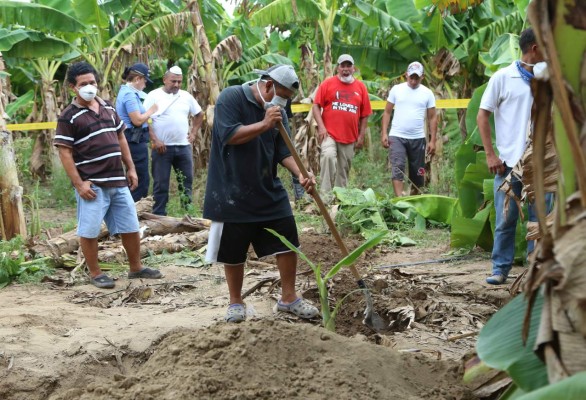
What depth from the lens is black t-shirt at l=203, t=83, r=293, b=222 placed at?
190 inches

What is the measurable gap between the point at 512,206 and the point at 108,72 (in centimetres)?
920

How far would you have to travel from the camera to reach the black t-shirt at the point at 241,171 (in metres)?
4.82

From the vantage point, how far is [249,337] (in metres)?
3.51

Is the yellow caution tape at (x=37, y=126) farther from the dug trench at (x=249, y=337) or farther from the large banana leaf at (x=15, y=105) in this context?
the dug trench at (x=249, y=337)

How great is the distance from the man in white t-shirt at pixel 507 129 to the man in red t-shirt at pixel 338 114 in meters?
4.00

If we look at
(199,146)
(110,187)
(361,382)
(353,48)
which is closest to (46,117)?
(199,146)

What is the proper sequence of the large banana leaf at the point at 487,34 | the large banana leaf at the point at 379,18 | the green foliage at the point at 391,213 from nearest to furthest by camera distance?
the green foliage at the point at 391,213
the large banana leaf at the point at 379,18
the large banana leaf at the point at 487,34

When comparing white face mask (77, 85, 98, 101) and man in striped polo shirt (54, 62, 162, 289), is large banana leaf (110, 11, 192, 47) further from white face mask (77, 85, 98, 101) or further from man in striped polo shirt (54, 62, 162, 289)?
white face mask (77, 85, 98, 101)

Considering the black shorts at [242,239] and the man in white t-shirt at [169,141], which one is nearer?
the black shorts at [242,239]

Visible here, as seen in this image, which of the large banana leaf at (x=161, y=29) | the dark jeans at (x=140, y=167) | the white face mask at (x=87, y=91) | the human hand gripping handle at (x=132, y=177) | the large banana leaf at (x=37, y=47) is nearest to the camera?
the white face mask at (x=87, y=91)

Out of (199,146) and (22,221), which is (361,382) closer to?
(22,221)

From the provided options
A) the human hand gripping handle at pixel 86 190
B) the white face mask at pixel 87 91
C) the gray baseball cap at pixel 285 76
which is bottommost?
the human hand gripping handle at pixel 86 190

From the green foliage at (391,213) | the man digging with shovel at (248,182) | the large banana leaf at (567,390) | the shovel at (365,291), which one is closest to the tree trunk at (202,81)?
the green foliage at (391,213)

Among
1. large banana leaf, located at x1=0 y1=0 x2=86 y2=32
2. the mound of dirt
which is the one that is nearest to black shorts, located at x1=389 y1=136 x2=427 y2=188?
large banana leaf, located at x1=0 y1=0 x2=86 y2=32
